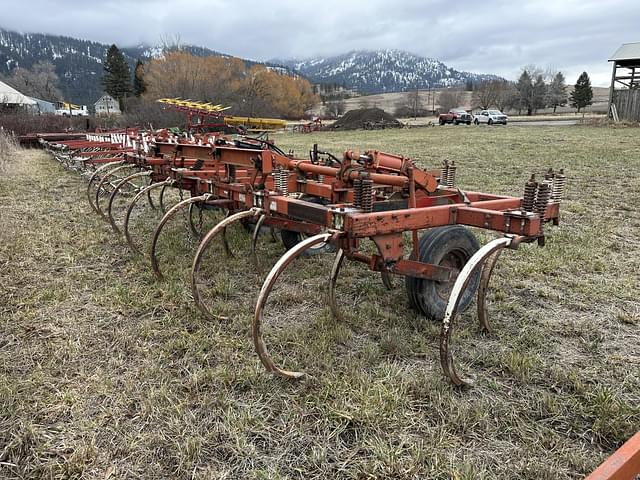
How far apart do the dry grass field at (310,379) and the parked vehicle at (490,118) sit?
31170 millimetres

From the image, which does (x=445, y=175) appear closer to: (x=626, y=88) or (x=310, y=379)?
(x=310, y=379)

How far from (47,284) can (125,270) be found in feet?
2.08

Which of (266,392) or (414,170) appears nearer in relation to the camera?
(266,392)

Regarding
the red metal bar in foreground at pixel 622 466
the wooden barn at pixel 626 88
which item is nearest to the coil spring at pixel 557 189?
the red metal bar in foreground at pixel 622 466

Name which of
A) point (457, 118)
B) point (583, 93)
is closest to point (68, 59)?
point (583, 93)

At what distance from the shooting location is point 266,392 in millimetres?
2512

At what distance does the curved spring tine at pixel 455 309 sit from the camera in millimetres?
2334

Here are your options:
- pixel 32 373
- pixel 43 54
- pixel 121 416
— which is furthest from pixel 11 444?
→ pixel 43 54

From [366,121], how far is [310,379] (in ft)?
108

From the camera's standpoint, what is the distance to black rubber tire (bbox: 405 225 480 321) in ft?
10.8

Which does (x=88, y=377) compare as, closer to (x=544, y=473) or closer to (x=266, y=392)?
(x=266, y=392)

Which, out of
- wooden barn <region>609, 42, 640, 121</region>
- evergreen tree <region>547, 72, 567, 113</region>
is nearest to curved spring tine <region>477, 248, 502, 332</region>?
wooden barn <region>609, 42, 640, 121</region>

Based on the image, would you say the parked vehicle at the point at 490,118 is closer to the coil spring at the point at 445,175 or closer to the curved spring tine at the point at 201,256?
the coil spring at the point at 445,175

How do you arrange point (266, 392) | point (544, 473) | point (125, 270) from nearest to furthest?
point (544, 473) < point (266, 392) < point (125, 270)
